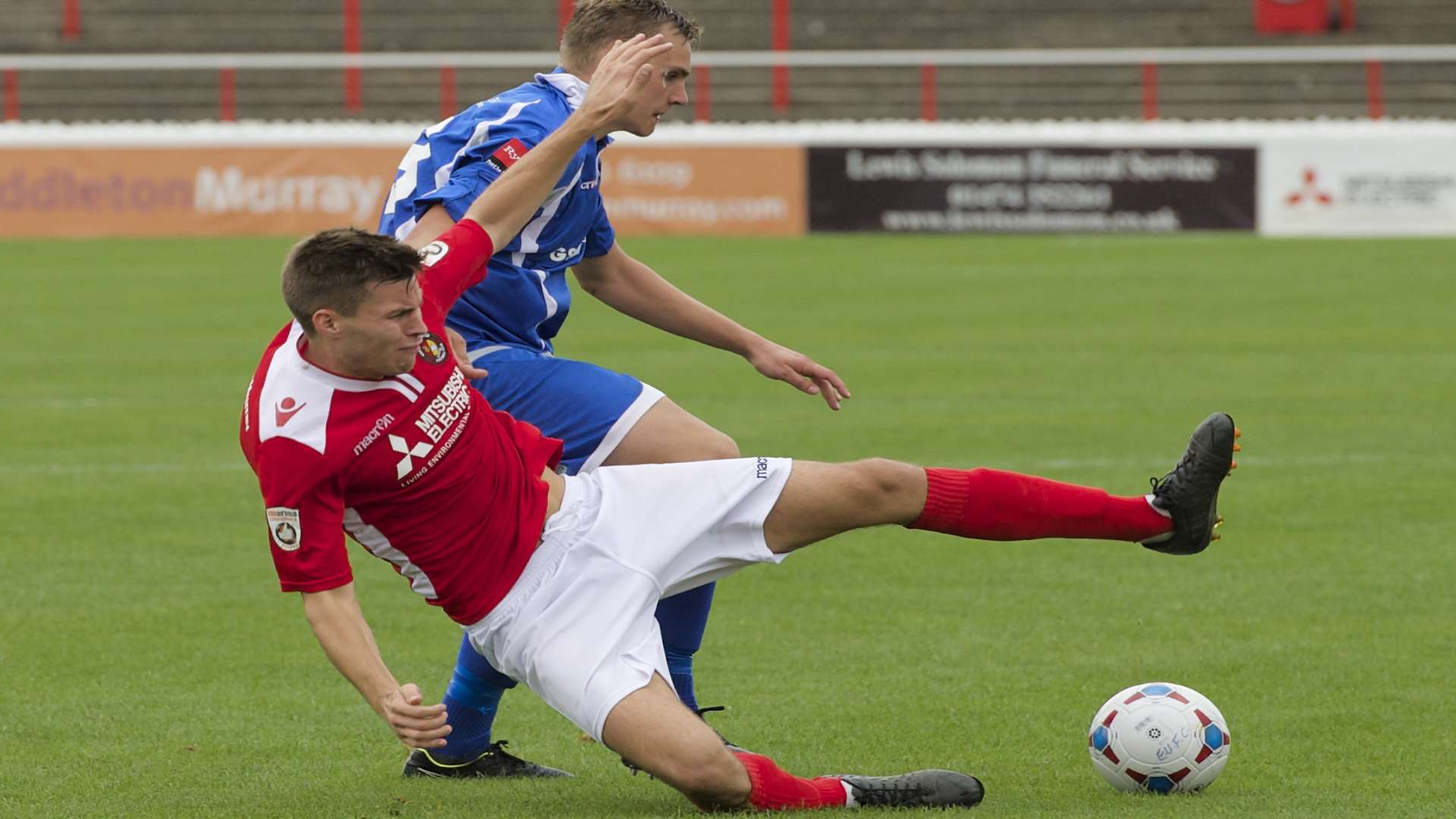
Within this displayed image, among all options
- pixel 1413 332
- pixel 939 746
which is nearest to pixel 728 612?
pixel 939 746

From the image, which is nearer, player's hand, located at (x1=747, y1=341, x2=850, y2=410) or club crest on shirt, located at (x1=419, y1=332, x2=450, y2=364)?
club crest on shirt, located at (x1=419, y1=332, x2=450, y2=364)

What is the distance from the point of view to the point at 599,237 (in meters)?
5.77

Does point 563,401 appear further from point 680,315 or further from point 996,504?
point 996,504

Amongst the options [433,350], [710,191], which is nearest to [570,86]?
[433,350]

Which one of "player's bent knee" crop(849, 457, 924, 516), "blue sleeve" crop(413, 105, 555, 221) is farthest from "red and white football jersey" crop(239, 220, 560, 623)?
"player's bent knee" crop(849, 457, 924, 516)

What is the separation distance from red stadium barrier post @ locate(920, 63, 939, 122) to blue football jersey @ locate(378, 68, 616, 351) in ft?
75.9

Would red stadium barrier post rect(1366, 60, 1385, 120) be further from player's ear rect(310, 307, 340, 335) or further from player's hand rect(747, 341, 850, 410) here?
player's ear rect(310, 307, 340, 335)

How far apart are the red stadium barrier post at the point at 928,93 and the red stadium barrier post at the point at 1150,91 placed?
285 cm

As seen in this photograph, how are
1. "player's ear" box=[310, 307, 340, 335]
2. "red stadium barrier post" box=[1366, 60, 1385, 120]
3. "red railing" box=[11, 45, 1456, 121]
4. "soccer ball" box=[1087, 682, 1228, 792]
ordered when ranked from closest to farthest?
1. "player's ear" box=[310, 307, 340, 335]
2. "soccer ball" box=[1087, 682, 1228, 792]
3. "red stadium barrier post" box=[1366, 60, 1385, 120]
4. "red railing" box=[11, 45, 1456, 121]

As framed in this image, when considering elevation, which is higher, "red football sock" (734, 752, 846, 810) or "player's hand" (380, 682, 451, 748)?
"player's hand" (380, 682, 451, 748)

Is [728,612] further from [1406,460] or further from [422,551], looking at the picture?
[1406,460]

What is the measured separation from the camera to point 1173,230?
25281 mm

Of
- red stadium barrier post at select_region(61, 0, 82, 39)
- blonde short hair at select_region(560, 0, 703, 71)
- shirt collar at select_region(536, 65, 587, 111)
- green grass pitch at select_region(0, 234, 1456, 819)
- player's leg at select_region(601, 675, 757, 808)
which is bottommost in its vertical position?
green grass pitch at select_region(0, 234, 1456, 819)

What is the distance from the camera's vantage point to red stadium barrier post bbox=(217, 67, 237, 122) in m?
29.1
